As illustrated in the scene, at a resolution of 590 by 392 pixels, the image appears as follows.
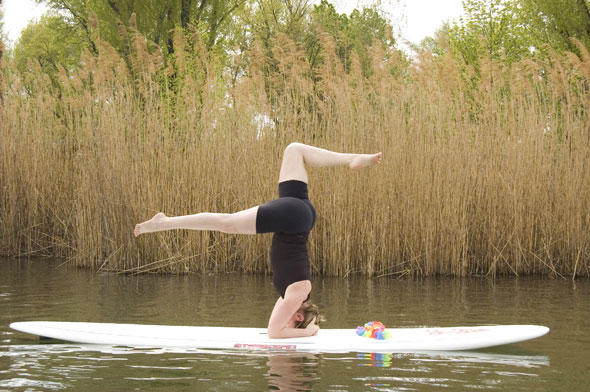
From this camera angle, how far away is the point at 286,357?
404cm

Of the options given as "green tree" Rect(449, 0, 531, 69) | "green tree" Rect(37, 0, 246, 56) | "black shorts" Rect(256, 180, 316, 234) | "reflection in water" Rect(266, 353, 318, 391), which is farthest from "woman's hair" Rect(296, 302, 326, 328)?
"green tree" Rect(449, 0, 531, 69)

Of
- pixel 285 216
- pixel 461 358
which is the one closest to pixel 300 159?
pixel 285 216

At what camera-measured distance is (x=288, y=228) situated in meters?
4.16

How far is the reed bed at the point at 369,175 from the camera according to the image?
759 cm

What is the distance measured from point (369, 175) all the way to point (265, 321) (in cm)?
273

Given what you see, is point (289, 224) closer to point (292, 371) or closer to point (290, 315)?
point (290, 315)

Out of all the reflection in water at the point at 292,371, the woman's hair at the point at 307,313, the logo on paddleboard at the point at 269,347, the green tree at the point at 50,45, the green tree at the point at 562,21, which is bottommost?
the reflection in water at the point at 292,371

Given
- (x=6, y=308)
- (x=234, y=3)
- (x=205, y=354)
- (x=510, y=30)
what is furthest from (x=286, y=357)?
(x=510, y=30)

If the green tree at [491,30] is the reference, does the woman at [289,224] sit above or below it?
below

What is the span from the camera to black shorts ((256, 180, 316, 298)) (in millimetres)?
4121

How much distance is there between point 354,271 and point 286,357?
3783mm

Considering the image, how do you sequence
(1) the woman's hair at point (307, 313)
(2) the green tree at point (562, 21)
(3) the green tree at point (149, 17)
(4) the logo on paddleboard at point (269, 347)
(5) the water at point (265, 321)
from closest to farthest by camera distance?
(5) the water at point (265, 321), (4) the logo on paddleboard at point (269, 347), (1) the woman's hair at point (307, 313), (2) the green tree at point (562, 21), (3) the green tree at point (149, 17)

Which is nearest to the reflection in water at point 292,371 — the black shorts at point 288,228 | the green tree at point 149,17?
the black shorts at point 288,228

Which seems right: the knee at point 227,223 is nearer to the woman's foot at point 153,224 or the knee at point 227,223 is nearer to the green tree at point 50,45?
the woman's foot at point 153,224
